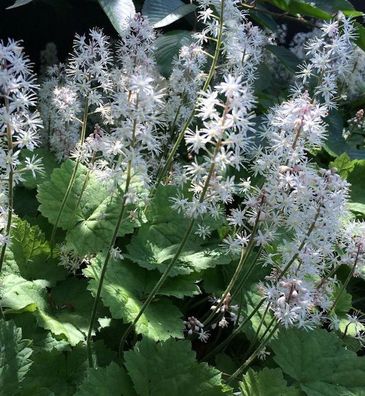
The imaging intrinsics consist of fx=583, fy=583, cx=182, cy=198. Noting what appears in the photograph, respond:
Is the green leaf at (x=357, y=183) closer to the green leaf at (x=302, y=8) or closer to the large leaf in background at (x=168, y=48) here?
the green leaf at (x=302, y=8)

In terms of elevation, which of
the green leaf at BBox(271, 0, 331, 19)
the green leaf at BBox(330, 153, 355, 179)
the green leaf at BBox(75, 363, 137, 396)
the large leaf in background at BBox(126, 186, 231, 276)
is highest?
the green leaf at BBox(271, 0, 331, 19)

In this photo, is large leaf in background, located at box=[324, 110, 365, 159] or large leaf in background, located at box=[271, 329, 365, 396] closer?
large leaf in background, located at box=[271, 329, 365, 396]

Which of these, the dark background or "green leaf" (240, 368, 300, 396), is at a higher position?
the dark background

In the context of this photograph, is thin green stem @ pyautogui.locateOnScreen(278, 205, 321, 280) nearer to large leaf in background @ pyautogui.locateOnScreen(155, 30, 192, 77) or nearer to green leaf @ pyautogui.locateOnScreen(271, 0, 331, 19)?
large leaf in background @ pyautogui.locateOnScreen(155, 30, 192, 77)

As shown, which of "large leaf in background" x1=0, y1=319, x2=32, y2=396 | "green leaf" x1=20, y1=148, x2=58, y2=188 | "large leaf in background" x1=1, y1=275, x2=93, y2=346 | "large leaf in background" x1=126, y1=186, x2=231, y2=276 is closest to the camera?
"large leaf in background" x1=0, y1=319, x2=32, y2=396

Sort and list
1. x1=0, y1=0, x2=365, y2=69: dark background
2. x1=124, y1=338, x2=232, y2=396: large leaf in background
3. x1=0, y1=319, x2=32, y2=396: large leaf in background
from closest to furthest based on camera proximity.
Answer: x1=0, y1=319, x2=32, y2=396: large leaf in background
x1=124, y1=338, x2=232, y2=396: large leaf in background
x1=0, y1=0, x2=365, y2=69: dark background

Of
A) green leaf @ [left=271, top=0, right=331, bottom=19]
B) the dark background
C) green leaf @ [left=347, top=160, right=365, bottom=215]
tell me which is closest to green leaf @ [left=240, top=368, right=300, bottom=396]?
green leaf @ [left=347, top=160, right=365, bottom=215]

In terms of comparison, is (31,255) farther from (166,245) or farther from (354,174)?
(354,174)
